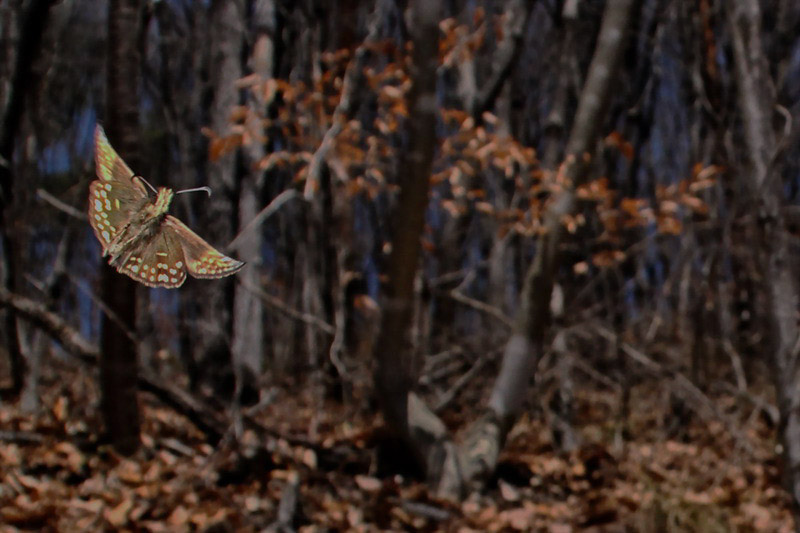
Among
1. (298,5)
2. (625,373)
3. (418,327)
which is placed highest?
(298,5)

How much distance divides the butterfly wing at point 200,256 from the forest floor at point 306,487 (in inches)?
121

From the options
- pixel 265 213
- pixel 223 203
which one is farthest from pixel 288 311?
pixel 223 203

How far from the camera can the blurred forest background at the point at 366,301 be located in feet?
12.0

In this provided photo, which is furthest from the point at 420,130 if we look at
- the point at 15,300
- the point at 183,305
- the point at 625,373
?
the point at 183,305

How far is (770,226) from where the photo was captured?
12.0 feet

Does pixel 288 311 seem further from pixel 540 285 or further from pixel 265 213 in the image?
pixel 540 285

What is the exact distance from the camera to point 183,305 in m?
8.21

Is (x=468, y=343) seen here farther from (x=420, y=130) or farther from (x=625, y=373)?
(x=420, y=130)

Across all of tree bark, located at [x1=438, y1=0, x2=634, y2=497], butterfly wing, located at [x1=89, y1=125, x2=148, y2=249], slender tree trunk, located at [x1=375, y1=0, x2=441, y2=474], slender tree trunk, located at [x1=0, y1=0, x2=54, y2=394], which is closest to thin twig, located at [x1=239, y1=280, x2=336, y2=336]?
slender tree trunk, located at [x1=375, y1=0, x2=441, y2=474]

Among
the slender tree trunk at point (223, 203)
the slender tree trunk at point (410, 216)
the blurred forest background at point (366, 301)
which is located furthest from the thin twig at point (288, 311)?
the slender tree trunk at point (223, 203)

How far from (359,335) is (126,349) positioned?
4.14m

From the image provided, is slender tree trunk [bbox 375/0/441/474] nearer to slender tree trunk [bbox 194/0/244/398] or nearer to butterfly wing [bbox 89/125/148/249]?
slender tree trunk [bbox 194/0/244/398]

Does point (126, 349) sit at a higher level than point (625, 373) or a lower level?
higher

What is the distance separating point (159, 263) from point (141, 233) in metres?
0.05
